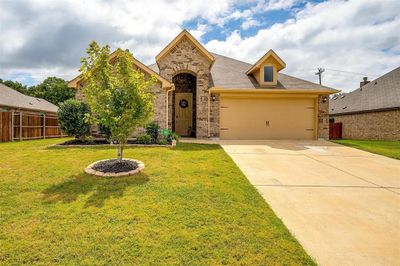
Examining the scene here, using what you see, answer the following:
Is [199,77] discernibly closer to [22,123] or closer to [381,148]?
[381,148]

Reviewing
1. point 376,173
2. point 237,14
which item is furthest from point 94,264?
point 237,14

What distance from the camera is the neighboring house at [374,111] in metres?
17.1

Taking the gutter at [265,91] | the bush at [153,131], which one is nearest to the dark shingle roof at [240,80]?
the gutter at [265,91]

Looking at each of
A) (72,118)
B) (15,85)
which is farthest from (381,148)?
(15,85)

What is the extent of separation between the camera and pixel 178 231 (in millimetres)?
2904

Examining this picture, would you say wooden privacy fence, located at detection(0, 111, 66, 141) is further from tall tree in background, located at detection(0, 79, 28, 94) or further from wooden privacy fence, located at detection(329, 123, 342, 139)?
tall tree in background, located at detection(0, 79, 28, 94)

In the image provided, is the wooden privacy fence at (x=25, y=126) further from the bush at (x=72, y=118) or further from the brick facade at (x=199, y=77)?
the brick facade at (x=199, y=77)

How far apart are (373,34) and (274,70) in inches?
242

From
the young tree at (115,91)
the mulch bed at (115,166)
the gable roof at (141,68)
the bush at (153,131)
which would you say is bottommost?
the mulch bed at (115,166)

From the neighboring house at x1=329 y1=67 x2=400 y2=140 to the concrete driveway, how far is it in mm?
13165

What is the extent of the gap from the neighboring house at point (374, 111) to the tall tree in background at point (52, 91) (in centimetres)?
4845

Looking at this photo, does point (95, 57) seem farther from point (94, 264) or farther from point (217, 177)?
point (94, 264)

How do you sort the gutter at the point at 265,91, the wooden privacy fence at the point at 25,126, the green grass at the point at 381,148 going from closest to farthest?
the green grass at the point at 381,148 < the gutter at the point at 265,91 < the wooden privacy fence at the point at 25,126

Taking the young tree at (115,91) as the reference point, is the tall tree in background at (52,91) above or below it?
above
